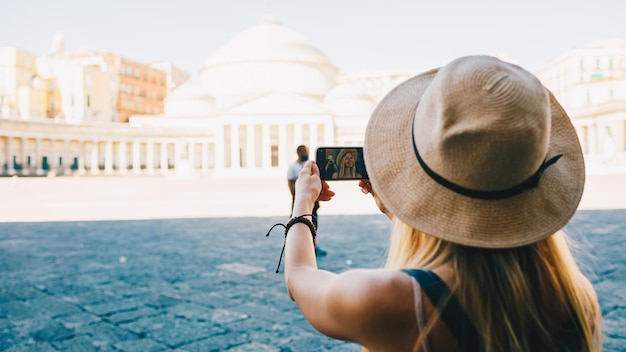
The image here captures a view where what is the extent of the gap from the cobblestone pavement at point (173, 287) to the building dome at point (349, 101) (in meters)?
67.2

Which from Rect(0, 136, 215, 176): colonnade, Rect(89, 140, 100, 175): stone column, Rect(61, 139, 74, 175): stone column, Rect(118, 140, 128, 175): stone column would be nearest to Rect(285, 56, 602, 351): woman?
Rect(0, 136, 215, 176): colonnade

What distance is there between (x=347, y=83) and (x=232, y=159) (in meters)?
21.8

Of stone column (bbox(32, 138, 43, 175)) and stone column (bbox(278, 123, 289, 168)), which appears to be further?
stone column (bbox(278, 123, 289, 168))

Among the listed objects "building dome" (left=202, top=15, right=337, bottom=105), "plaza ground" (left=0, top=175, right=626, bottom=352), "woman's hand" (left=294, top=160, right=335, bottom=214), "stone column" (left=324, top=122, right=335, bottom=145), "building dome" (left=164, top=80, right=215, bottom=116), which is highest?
"building dome" (left=202, top=15, right=337, bottom=105)

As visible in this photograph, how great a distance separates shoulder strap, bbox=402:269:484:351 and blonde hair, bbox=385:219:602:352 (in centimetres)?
2

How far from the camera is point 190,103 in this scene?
255ft

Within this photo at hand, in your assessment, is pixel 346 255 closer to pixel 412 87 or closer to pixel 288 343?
→ pixel 288 343

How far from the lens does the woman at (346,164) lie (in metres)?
1.85

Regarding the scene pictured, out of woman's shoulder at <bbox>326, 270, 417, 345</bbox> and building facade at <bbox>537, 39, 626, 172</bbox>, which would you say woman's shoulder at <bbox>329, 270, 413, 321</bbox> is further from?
building facade at <bbox>537, 39, 626, 172</bbox>

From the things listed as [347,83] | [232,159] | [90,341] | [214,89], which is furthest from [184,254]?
[214,89]

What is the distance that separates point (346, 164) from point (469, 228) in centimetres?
67

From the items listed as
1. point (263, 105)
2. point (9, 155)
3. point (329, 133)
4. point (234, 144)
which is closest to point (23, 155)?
point (9, 155)

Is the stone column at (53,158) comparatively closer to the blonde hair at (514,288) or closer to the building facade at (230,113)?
the building facade at (230,113)

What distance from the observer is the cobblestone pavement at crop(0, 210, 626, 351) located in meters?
4.14
